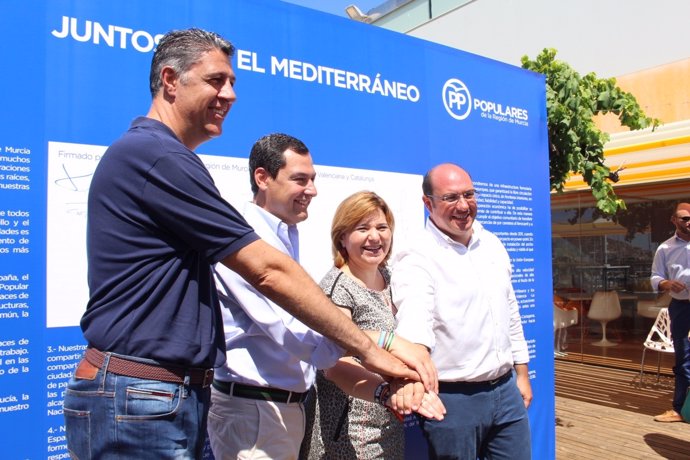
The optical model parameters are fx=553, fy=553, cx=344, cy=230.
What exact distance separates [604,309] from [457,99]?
21.4 feet

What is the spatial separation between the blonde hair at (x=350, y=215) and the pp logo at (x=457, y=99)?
137 centimetres

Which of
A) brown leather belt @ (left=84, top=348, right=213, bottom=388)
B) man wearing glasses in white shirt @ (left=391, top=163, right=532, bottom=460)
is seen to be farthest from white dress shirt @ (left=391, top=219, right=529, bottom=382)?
brown leather belt @ (left=84, top=348, right=213, bottom=388)

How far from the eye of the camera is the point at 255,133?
281 centimetres

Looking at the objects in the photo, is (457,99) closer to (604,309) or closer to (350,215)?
(350,215)

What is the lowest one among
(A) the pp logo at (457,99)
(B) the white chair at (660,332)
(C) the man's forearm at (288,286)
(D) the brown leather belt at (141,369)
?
(B) the white chair at (660,332)

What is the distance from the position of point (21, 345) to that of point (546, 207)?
373 centimetres

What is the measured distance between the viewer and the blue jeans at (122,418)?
1312mm

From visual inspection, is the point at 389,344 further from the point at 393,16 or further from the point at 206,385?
the point at 393,16

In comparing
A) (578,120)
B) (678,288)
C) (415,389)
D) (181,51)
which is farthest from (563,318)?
(181,51)

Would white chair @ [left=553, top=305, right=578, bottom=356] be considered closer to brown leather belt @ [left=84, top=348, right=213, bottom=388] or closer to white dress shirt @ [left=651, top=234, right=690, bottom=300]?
white dress shirt @ [left=651, top=234, right=690, bottom=300]

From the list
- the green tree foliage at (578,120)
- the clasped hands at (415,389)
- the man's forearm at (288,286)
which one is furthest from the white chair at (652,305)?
the man's forearm at (288,286)

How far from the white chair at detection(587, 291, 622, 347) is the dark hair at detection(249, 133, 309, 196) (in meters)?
8.19

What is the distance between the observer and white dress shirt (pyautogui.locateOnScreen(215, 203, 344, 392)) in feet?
5.86

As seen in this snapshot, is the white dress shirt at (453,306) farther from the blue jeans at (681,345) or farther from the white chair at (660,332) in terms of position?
the white chair at (660,332)
